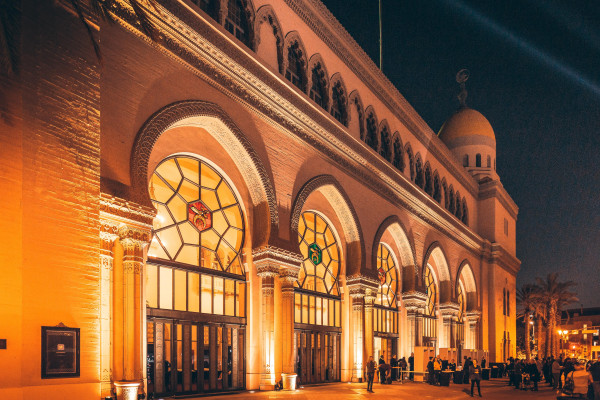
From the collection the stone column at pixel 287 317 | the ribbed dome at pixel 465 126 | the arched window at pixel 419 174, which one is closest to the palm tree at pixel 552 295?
the ribbed dome at pixel 465 126

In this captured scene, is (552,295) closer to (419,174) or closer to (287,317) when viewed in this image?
(419,174)

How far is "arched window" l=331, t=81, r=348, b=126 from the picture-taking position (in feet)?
83.9

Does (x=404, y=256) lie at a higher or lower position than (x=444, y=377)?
higher

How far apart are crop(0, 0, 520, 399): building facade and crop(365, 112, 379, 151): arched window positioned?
0.22ft

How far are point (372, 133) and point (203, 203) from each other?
1281 cm

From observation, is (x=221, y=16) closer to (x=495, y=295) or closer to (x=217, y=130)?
(x=217, y=130)

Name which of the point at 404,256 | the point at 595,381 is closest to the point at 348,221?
the point at 404,256

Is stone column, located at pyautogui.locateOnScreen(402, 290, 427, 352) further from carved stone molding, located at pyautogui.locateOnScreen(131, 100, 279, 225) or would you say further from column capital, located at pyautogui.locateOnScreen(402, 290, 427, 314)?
carved stone molding, located at pyautogui.locateOnScreen(131, 100, 279, 225)

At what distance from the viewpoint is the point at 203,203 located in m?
18.3

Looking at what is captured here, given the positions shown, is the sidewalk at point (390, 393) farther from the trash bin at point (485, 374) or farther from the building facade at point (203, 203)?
the trash bin at point (485, 374)

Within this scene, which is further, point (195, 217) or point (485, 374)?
point (485, 374)

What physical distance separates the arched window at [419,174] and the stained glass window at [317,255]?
10.7 meters

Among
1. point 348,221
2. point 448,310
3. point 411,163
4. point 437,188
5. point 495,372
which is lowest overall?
point 495,372

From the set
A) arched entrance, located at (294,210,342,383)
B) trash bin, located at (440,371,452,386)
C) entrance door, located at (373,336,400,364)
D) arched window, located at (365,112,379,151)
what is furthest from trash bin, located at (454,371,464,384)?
arched window, located at (365,112,379,151)
